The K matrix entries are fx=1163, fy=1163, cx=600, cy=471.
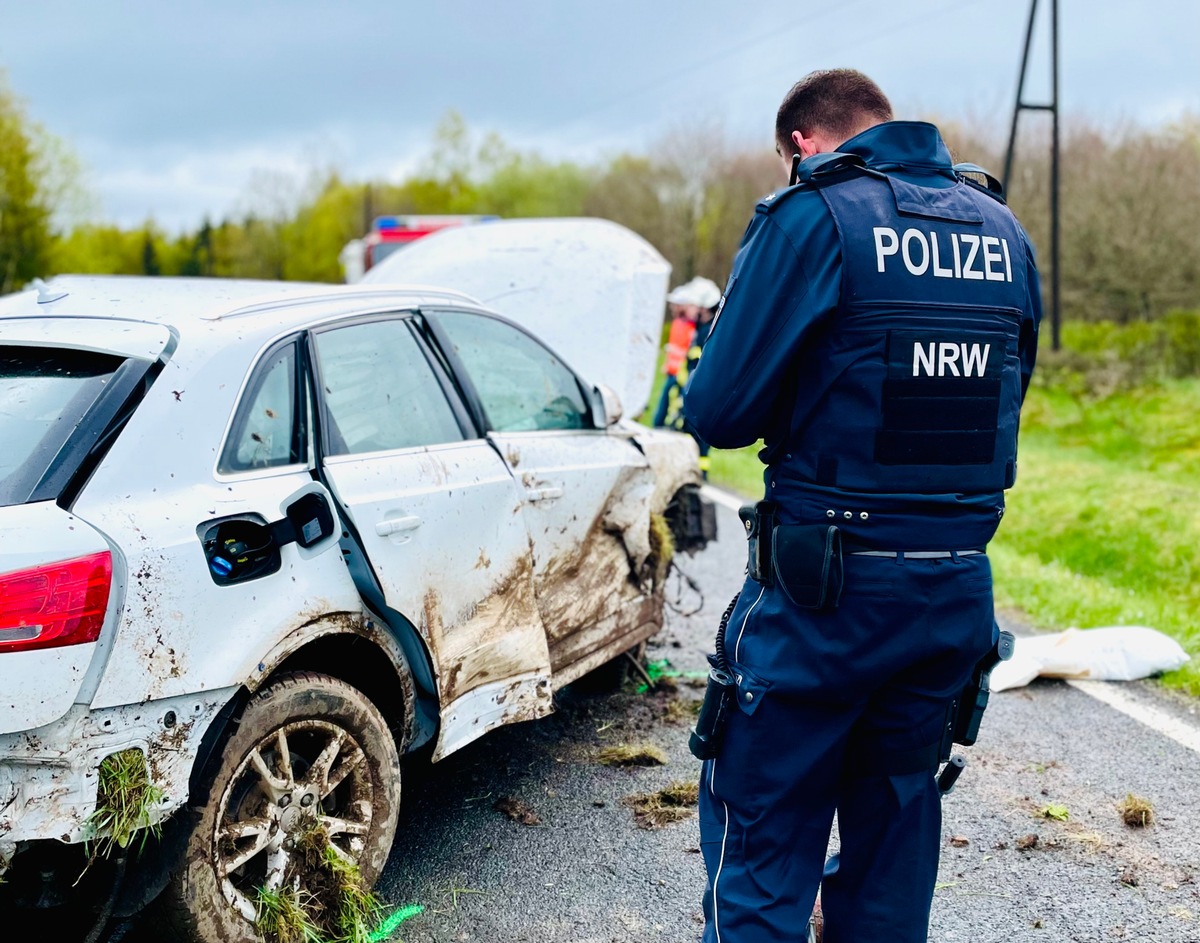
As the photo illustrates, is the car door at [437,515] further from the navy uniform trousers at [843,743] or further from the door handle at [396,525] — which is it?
the navy uniform trousers at [843,743]

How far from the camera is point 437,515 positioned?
3.43 meters

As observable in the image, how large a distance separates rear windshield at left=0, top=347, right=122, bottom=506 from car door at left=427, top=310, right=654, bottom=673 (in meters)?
1.30

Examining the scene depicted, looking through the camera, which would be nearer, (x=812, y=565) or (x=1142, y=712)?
(x=812, y=565)

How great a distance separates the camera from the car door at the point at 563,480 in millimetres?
4012

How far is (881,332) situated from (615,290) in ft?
15.9

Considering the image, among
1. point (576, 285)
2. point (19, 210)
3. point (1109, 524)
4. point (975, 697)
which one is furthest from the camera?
point (19, 210)

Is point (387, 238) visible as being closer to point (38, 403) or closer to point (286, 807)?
point (38, 403)

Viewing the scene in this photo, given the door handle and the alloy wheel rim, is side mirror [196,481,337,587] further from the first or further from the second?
the alloy wheel rim

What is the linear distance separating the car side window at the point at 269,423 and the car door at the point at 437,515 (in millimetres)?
95

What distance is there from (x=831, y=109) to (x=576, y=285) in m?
4.52

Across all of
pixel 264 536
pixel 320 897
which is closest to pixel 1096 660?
pixel 320 897

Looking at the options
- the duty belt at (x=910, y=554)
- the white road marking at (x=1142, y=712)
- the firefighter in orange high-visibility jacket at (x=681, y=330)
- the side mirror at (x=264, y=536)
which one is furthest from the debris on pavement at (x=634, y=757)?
the firefighter in orange high-visibility jacket at (x=681, y=330)

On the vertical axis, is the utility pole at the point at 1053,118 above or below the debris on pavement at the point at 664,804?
above

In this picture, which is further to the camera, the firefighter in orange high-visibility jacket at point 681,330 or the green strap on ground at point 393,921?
the firefighter in orange high-visibility jacket at point 681,330
